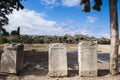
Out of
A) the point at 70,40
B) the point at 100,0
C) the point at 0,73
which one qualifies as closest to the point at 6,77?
the point at 0,73

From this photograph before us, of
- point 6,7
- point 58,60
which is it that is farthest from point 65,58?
point 6,7

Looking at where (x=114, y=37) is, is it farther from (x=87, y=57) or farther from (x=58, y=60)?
(x=58, y=60)

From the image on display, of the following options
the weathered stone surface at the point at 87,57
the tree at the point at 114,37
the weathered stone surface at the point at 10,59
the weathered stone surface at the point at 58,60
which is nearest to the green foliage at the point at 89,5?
the tree at the point at 114,37

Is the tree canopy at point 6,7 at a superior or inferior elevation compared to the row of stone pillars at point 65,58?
superior

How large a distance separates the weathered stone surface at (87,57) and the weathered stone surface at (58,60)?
2.28ft

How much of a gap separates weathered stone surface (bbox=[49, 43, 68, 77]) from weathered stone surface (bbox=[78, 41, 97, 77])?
2.28ft

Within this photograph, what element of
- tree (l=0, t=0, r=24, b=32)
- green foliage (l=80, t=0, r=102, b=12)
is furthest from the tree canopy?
green foliage (l=80, t=0, r=102, b=12)

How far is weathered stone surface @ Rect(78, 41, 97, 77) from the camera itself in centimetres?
1140

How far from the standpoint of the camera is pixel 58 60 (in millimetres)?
11445

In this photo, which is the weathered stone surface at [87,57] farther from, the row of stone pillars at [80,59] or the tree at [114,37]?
the tree at [114,37]

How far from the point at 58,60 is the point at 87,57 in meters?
1.26

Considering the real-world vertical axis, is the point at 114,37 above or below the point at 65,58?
above

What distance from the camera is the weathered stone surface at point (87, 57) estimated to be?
11.4 m

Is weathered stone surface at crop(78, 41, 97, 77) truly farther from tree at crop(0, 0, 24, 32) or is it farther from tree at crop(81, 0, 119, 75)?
tree at crop(0, 0, 24, 32)
